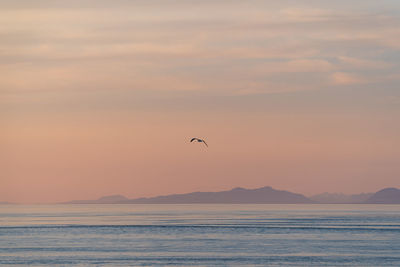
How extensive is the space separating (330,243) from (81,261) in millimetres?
45264

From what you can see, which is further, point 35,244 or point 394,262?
point 35,244

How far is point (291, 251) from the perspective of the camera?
10094 cm

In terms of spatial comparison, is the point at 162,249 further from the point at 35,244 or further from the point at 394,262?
the point at 394,262

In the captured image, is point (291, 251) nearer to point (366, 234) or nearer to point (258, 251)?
point (258, 251)

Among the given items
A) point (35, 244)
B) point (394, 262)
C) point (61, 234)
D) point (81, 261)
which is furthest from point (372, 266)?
point (61, 234)

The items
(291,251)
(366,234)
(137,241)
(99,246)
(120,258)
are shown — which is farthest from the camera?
(366,234)

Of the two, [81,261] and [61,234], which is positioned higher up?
[61,234]

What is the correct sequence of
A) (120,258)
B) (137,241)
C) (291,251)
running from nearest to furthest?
(120,258)
(291,251)
(137,241)

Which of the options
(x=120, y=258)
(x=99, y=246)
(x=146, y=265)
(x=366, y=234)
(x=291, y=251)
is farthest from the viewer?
(x=366, y=234)

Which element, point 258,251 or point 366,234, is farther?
point 366,234

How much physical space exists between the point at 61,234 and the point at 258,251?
51927mm

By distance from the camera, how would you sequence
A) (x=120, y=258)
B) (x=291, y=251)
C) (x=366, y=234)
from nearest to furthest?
(x=120, y=258) → (x=291, y=251) → (x=366, y=234)

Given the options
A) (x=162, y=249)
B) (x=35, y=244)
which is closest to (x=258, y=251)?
(x=162, y=249)

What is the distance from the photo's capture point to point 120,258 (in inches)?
3595
